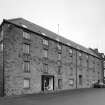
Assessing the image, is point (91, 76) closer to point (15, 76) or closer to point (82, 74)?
point (82, 74)

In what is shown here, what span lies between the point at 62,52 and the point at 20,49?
1134cm

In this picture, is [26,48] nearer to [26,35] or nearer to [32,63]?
[26,35]

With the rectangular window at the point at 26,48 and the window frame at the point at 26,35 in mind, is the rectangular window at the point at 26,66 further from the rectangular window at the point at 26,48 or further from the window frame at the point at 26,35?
the window frame at the point at 26,35

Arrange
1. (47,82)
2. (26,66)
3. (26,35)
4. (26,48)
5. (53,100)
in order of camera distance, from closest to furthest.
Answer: (53,100) → (26,66) → (26,48) → (26,35) → (47,82)

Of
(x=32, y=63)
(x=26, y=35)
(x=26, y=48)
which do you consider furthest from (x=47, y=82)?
(x=26, y=35)

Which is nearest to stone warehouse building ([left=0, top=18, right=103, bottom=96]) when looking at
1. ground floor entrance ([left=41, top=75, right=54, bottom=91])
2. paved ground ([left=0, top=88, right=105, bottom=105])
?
ground floor entrance ([left=41, top=75, right=54, bottom=91])

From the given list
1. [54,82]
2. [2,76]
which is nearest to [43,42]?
[54,82]

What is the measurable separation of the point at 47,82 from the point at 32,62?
5.83m

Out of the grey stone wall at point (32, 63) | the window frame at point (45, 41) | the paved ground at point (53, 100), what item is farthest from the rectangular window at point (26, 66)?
the window frame at point (45, 41)

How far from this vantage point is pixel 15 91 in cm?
2003

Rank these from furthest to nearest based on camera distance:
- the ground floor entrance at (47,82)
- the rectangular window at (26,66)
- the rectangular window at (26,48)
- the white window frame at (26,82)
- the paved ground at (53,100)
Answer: the ground floor entrance at (47,82)
the rectangular window at (26,48)
the rectangular window at (26,66)
the white window frame at (26,82)
the paved ground at (53,100)

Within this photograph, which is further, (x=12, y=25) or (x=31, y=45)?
(x=31, y=45)

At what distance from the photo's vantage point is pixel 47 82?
2697 cm

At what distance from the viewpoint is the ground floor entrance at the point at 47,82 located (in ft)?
82.2
